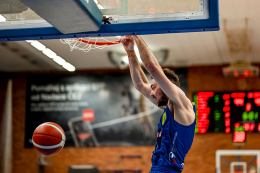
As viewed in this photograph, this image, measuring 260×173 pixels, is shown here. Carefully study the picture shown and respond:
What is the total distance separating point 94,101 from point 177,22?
242 inches

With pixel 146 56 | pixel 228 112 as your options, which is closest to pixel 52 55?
pixel 228 112

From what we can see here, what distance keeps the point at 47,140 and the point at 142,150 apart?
17.0 ft

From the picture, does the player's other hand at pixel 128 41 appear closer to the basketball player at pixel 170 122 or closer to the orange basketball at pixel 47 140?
the basketball player at pixel 170 122

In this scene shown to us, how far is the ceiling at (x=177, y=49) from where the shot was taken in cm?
532

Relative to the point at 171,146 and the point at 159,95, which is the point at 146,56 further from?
the point at 171,146

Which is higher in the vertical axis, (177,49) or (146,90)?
(177,49)

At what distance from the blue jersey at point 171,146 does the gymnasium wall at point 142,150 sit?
5.58 metres

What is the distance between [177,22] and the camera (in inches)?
99.6

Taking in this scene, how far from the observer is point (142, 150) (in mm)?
8180

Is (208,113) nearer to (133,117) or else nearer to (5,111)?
(133,117)

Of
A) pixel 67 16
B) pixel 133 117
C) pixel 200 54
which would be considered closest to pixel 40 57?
pixel 133 117

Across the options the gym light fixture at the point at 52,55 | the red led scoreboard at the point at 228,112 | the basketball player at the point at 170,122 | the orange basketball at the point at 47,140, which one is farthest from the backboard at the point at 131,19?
the red led scoreboard at the point at 228,112

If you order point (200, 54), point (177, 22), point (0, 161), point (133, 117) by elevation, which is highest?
point (200, 54)

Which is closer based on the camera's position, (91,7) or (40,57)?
(91,7)
